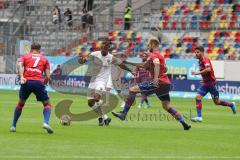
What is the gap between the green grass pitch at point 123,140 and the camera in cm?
1517

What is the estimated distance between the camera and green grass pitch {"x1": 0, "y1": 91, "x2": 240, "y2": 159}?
597 inches

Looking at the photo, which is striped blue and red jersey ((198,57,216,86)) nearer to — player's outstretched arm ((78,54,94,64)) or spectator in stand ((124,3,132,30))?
player's outstretched arm ((78,54,94,64))

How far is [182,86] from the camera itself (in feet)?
147

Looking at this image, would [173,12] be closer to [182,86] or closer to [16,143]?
[182,86]

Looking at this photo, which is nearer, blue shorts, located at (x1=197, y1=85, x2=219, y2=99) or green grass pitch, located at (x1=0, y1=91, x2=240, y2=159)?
green grass pitch, located at (x1=0, y1=91, x2=240, y2=159)

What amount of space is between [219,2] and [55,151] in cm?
3834

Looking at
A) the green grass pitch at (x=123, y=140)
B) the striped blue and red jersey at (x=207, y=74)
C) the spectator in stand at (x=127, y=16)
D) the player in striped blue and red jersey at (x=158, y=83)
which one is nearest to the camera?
the green grass pitch at (x=123, y=140)

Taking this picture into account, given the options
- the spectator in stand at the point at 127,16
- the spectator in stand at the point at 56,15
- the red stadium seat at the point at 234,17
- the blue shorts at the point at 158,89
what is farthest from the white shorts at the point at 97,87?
the spectator in stand at the point at 56,15

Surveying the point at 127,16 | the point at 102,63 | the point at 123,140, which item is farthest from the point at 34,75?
the point at 127,16

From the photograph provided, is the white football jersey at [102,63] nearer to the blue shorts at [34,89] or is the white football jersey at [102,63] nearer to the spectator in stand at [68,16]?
the blue shorts at [34,89]

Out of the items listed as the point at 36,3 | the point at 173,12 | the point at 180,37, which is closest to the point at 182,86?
the point at 180,37

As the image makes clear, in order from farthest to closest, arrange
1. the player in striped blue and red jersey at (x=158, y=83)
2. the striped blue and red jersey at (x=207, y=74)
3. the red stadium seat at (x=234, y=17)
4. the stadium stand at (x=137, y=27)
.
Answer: the red stadium seat at (x=234, y=17), the stadium stand at (x=137, y=27), the striped blue and red jersey at (x=207, y=74), the player in striped blue and red jersey at (x=158, y=83)

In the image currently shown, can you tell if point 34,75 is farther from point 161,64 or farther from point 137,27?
point 137,27

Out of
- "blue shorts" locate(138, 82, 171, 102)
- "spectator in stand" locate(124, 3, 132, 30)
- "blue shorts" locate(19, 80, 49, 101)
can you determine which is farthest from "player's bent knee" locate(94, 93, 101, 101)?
"spectator in stand" locate(124, 3, 132, 30)
